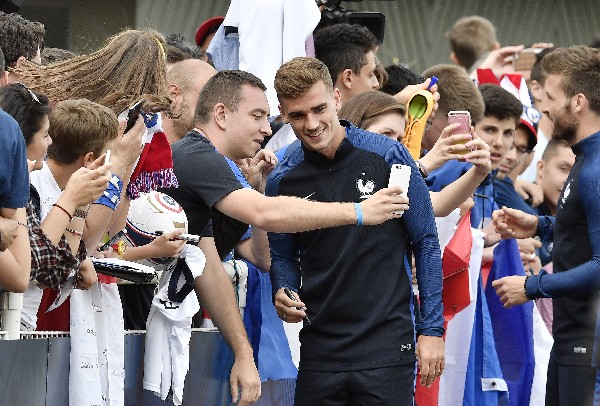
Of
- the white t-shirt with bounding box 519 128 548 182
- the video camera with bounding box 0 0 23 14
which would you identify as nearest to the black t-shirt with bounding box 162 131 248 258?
the video camera with bounding box 0 0 23 14

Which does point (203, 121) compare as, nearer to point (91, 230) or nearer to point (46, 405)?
point (91, 230)

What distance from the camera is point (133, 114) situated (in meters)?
5.19

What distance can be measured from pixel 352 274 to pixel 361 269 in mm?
43

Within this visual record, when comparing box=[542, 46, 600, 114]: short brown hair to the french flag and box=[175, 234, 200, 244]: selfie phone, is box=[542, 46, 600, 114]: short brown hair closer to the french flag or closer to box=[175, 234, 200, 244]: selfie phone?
the french flag

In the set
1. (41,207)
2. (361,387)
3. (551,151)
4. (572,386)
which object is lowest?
(361,387)

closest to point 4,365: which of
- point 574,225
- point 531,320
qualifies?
point 574,225

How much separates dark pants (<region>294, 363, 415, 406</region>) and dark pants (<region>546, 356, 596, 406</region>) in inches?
40.1

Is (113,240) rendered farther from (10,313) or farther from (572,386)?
(572,386)

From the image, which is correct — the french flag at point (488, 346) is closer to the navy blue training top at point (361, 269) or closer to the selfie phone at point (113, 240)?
the navy blue training top at point (361, 269)

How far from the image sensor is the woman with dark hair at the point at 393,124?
621 centimetres

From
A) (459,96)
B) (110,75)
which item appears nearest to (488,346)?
(459,96)

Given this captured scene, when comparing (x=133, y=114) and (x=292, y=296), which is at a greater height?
(x=133, y=114)

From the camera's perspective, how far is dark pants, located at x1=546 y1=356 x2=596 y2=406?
588 centimetres

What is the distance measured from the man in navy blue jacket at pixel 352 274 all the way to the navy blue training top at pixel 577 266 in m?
0.89
